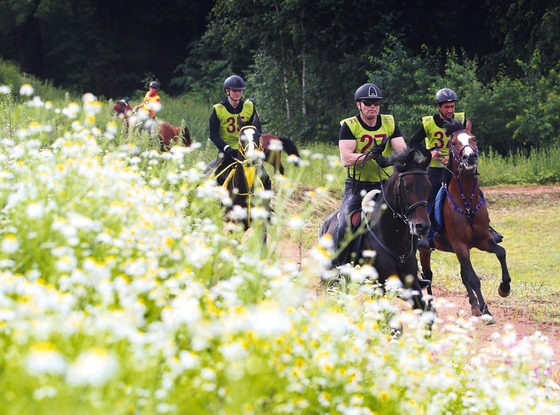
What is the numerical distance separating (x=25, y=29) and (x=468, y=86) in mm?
26242

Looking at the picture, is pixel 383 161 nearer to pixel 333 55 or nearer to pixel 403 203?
pixel 403 203

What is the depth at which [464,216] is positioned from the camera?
37.3 feet

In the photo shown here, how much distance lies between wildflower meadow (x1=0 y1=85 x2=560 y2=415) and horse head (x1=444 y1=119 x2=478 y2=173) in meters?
5.04

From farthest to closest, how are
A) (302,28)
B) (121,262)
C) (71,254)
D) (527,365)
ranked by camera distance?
(302,28), (527,365), (121,262), (71,254)

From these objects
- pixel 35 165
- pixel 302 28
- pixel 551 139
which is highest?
pixel 302 28

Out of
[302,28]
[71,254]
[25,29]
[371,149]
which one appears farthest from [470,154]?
[25,29]

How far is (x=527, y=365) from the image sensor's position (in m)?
5.52

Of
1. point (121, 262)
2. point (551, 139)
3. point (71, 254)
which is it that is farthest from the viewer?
point (551, 139)

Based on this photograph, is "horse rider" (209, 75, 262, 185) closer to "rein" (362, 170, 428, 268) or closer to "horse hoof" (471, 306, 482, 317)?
"horse hoof" (471, 306, 482, 317)

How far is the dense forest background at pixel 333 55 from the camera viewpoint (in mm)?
29250

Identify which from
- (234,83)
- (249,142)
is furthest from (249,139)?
(234,83)

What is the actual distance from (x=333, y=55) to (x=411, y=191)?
88.2ft

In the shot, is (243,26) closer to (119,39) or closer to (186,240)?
(119,39)

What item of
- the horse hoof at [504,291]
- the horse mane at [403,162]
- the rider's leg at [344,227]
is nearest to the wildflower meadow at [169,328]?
the horse mane at [403,162]
